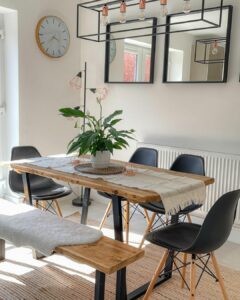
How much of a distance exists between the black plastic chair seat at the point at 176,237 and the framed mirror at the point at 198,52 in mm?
1630

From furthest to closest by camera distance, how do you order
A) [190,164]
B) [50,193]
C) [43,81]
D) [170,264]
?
[43,81] < [50,193] < [190,164] < [170,264]

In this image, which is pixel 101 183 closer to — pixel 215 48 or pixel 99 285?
pixel 99 285

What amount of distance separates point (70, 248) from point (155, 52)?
2.56 m

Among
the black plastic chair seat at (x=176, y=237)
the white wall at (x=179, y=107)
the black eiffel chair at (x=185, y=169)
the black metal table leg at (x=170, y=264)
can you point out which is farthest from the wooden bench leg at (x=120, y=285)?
the white wall at (x=179, y=107)

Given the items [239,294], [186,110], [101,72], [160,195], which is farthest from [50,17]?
[239,294]

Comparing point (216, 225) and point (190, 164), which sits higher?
point (190, 164)

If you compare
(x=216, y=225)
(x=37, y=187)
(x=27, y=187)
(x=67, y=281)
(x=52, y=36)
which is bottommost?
(x=67, y=281)

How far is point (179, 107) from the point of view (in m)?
3.57

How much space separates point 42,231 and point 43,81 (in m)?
2.28

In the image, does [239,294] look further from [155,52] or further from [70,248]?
[155,52]

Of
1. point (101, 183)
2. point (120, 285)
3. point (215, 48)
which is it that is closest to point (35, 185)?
point (101, 183)

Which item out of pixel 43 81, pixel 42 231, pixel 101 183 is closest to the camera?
pixel 42 231

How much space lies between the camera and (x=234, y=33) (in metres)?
3.11

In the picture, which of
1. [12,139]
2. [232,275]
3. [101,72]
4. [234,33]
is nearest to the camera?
[232,275]
